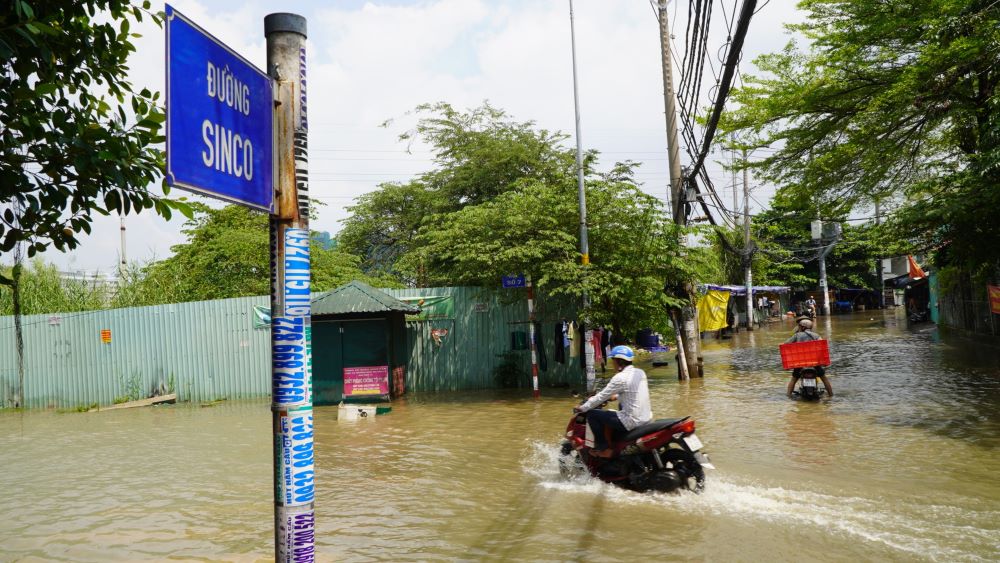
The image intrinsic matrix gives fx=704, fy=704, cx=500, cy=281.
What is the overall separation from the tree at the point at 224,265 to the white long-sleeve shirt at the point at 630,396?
1721 centimetres

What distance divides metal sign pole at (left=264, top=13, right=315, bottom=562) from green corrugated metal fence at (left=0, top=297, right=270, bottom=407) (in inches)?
583

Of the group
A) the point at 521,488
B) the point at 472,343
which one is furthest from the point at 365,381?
the point at 521,488

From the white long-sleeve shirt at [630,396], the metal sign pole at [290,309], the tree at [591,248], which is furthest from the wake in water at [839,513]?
the tree at [591,248]

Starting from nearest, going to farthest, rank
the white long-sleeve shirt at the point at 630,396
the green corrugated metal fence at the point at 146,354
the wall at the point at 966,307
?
the white long-sleeve shirt at the point at 630,396
the green corrugated metal fence at the point at 146,354
the wall at the point at 966,307

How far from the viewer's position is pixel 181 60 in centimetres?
251

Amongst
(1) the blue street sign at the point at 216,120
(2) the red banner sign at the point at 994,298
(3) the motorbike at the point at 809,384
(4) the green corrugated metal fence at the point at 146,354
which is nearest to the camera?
(1) the blue street sign at the point at 216,120

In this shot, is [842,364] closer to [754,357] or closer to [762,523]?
[754,357]

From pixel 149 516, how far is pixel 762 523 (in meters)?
6.05

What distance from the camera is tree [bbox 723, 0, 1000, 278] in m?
13.5

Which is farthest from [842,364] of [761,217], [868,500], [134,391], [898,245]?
[761,217]

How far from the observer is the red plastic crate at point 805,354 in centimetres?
1275

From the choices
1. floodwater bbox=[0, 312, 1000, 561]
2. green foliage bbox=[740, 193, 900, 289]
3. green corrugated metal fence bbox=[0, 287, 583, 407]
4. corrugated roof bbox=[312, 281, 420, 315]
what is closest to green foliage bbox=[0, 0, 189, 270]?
floodwater bbox=[0, 312, 1000, 561]

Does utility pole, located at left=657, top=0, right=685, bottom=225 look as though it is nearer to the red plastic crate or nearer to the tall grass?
the red plastic crate

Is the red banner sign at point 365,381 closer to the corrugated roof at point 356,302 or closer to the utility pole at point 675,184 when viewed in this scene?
the corrugated roof at point 356,302
